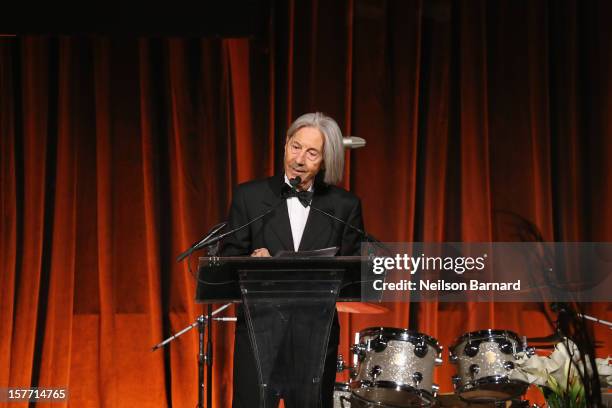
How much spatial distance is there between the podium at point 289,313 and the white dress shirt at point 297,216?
0.54 m

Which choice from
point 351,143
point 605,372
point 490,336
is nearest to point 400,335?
point 490,336

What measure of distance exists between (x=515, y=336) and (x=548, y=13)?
2.12 m

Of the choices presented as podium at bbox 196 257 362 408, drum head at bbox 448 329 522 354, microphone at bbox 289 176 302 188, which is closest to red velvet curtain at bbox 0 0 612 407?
drum head at bbox 448 329 522 354

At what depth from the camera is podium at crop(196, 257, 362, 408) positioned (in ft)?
8.20

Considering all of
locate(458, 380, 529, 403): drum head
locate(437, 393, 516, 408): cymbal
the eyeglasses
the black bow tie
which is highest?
the eyeglasses

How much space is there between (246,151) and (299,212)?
6.10 ft

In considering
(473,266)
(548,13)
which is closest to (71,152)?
(473,266)

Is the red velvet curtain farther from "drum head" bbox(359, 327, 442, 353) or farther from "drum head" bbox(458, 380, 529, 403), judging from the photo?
"drum head" bbox(359, 327, 442, 353)

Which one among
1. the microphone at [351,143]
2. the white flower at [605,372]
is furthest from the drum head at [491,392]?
the white flower at [605,372]

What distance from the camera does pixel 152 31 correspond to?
4.69m

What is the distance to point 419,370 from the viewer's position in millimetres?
3857

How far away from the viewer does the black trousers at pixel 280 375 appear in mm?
2500

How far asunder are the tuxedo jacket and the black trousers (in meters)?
0.28

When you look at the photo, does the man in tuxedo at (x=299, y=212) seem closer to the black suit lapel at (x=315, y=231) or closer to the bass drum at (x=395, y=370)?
the black suit lapel at (x=315, y=231)
